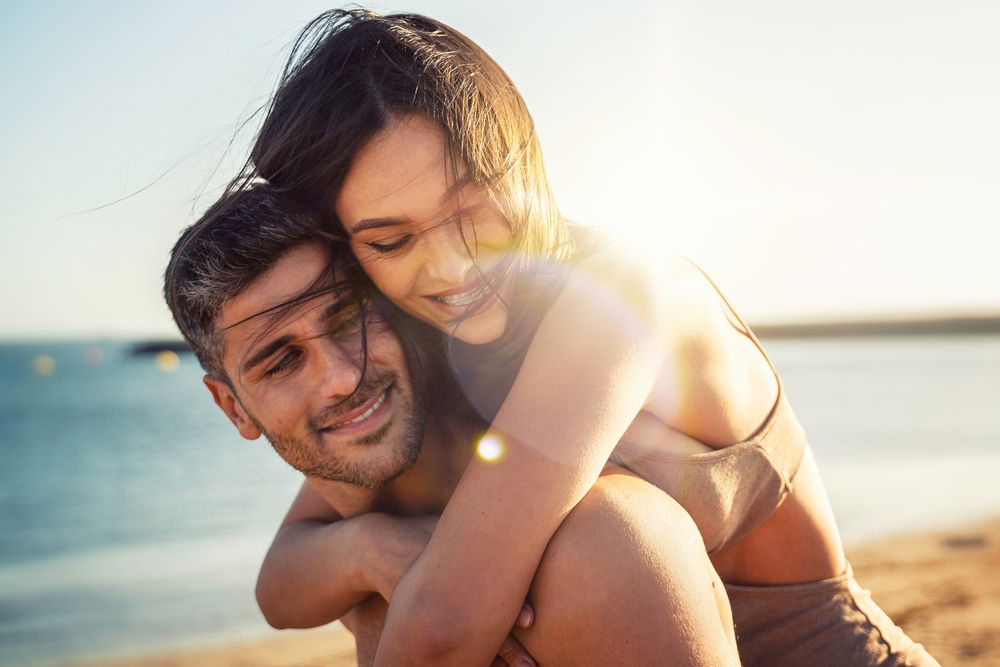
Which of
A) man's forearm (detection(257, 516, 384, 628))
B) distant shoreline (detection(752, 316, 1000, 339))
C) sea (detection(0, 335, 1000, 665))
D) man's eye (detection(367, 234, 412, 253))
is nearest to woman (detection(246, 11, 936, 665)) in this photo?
man's eye (detection(367, 234, 412, 253))

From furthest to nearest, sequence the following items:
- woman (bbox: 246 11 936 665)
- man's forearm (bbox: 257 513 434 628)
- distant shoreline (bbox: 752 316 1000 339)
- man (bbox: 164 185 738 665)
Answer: distant shoreline (bbox: 752 316 1000 339)
man (bbox: 164 185 738 665)
man's forearm (bbox: 257 513 434 628)
woman (bbox: 246 11 936 665)

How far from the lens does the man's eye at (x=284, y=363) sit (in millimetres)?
2529

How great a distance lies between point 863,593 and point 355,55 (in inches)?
89.9

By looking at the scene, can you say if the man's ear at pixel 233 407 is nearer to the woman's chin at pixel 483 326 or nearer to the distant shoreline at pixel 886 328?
the woman's chin at pixel 483 326

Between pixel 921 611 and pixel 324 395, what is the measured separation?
550 cm

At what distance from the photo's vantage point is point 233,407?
285cm

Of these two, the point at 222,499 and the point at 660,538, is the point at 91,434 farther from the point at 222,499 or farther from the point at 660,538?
the point at 660,538

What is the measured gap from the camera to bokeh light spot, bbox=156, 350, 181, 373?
58.5m

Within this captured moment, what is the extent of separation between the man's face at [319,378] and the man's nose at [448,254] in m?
0.32

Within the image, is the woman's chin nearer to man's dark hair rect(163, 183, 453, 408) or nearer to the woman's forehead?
man's dark hair rect(163, 183, 453, 408)

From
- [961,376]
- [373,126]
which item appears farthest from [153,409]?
[373,126]

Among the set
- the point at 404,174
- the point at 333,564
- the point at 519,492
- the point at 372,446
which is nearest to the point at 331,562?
the point at 333,564

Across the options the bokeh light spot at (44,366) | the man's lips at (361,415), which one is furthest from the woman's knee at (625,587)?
the bokeh light spot at (44,366)

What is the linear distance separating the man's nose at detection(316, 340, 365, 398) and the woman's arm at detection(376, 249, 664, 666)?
2.20 feet
